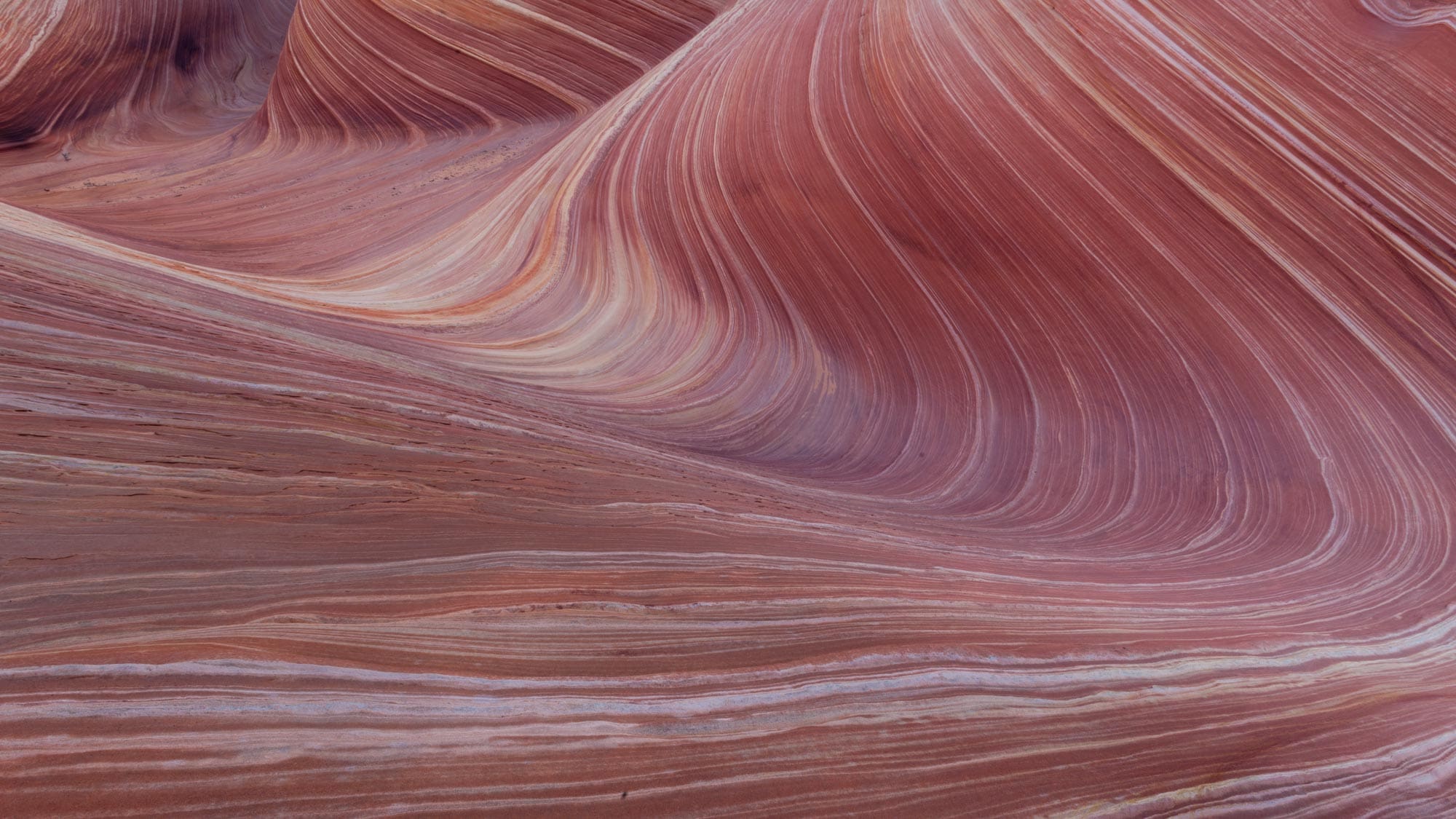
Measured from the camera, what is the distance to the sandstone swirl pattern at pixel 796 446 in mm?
1272

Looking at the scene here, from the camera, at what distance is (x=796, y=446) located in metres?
3.52

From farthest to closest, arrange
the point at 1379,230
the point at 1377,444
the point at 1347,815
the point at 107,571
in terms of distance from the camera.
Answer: the point at 1379,230, the point at 1377,444, the point at 1347,815, the point at 107,571

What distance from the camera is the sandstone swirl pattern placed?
4.17 feet

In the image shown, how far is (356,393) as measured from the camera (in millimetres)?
2029

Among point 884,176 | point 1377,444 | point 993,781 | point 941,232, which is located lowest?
point 993,781

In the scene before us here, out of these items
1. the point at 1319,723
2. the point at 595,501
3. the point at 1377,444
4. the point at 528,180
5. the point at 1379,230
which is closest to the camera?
the point at 1319,723

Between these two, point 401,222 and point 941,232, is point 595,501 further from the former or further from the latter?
point 401,222

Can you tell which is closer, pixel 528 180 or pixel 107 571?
pixel 107 571

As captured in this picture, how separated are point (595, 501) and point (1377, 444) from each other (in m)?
2.94

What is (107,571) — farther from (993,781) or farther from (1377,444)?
(1377,444)

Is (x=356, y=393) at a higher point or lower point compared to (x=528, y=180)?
lower

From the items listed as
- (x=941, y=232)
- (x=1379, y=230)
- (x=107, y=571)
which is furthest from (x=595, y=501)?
(x=1379, y=230)

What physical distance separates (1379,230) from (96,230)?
561cm

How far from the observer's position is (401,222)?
575 cm
